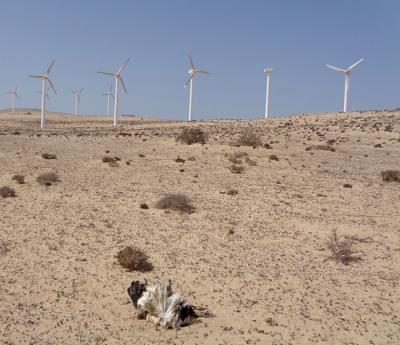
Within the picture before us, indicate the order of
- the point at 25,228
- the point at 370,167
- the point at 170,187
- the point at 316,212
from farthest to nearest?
1. the point at 370,167
2. the point at 170,187
3. the point at 316,212
4. the point at 25,228

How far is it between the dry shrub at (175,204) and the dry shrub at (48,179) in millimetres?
6152

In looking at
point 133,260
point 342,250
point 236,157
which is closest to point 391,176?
point 236,157

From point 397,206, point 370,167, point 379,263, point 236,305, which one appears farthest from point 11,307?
point 370,167

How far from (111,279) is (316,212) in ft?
31.8

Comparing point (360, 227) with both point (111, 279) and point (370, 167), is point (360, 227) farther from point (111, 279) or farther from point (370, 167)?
point (370, 167)

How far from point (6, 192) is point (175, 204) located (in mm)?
7030

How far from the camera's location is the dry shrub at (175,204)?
746 inches

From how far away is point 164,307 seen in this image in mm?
10844

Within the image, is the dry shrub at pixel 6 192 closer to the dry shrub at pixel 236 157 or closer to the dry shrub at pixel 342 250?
the dry shrub at pixel 342 250

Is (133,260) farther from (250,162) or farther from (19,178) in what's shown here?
(250,162)

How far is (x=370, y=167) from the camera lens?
30.2 m

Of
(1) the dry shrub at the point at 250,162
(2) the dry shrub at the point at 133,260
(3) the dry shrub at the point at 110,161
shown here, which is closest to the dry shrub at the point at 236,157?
(1) the dry shrub at the point at 250,162

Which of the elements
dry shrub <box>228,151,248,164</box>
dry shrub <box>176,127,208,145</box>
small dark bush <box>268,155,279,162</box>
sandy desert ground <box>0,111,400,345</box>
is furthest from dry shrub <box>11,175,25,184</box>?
dry shrub <box>176,127,208,145</box>

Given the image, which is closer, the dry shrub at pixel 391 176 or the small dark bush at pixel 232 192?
the small dark bush at pixel 232 192
